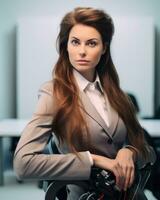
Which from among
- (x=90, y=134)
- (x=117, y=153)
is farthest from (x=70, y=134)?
(x=117, y=153)

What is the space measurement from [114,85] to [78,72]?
6.3 inches

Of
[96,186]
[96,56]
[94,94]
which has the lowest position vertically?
[96,186]

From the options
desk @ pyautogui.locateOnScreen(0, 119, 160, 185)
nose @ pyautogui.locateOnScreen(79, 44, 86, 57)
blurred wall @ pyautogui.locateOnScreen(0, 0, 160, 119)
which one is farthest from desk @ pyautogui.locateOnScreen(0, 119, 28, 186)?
nose @ pyautogui.locateOnScreen(79, 44, 86, 57)

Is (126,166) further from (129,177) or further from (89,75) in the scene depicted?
(89,75)

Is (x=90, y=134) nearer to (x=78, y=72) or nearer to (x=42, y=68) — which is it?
(x=78, y=72)

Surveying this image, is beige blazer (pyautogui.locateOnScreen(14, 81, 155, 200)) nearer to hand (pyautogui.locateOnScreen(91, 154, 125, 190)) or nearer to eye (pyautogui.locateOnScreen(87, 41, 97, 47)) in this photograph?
hand (pyautogui.locateOnScreen(91, 154, 125, 190))

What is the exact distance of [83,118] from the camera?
1.08 m

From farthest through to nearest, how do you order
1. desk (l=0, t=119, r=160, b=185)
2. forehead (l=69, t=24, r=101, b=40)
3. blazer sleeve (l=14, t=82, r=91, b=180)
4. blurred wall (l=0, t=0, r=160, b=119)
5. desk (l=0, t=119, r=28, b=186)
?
blurred wall (l=0, t=0, r=160, b=119)
desk (l=0, t=119, r=28, b=186)
desk (l=0, t=119, r=160, b=185)
forehead (l=69, t=24, r=101, b=40)
blazer sleeve (l=14, t=82, r=91, b=180)

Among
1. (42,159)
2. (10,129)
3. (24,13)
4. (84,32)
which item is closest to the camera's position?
(42,159)

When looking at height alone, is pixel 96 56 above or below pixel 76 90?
above

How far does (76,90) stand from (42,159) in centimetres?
26

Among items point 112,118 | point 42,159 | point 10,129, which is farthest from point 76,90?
point 10,129

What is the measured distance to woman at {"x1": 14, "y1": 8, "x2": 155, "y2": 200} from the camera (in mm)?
1031

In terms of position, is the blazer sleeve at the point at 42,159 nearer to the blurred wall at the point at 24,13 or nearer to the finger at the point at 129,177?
the finger at the point at 129,177
